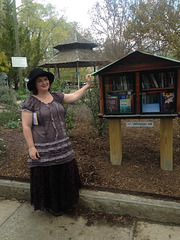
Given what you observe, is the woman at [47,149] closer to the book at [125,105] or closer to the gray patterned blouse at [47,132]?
the gray patterned blouse at [47,132]

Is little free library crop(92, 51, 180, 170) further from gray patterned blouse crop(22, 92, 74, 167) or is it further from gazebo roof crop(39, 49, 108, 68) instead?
gazebo roof crop(39, 49, 108, 68)

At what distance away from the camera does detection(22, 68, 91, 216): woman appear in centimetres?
222

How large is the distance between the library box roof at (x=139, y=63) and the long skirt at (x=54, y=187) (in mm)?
1322

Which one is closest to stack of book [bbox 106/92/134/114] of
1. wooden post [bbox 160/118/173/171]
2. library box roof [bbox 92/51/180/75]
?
library box roof [bbox 92/51/180/75]

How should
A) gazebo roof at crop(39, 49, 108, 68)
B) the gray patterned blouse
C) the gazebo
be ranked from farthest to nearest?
the gazebo, gazebo roof at crop(39, 49, 108, 68), the gray patterned blouse

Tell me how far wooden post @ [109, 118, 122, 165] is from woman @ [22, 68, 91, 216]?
0.76 meters

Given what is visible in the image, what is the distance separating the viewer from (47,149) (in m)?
2.25

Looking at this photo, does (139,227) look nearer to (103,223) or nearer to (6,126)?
(103,223)

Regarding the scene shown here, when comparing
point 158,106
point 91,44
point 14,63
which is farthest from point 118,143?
point 91,44

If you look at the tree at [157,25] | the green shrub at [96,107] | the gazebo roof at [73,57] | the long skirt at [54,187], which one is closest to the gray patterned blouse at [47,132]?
the long skirt at [54,187]

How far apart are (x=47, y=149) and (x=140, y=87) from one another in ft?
4.50

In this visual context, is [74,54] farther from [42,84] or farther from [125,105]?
[42,84]

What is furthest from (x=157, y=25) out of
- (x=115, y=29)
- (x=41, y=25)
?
(x=41, y=25)

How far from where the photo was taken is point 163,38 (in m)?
13.1
